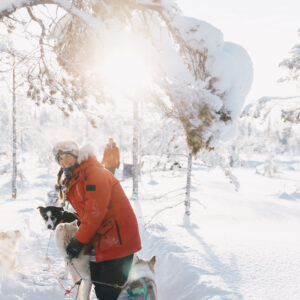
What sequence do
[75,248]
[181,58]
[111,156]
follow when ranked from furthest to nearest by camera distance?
1. [111,156]
2. [181,58]
3. [75,248]

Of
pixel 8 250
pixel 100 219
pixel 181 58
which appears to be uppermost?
pixel 181 58

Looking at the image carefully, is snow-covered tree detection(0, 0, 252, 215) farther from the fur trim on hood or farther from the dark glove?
the dark glove

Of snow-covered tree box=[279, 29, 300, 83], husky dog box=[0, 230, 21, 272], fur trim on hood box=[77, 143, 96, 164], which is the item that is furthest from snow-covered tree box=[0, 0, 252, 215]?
snow-covered tree box=[279, 29, 300, 83]

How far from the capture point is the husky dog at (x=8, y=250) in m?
3.45

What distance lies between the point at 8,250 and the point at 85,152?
2.69 m

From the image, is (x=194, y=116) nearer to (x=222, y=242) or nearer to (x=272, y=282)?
(x=272, y=282)

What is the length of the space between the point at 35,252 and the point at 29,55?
388 cm

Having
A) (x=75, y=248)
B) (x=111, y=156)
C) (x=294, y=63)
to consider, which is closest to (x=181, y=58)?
(x=75, y=248)

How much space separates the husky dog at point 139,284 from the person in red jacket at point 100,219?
0.31 feet

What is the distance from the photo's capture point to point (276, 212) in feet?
33.8

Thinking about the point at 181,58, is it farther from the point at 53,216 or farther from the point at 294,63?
the point at 294,63

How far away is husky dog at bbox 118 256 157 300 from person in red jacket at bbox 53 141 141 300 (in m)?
0.10

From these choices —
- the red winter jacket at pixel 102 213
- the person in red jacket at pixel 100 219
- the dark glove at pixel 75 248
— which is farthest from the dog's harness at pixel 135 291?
the dark glove at pixel 75 248

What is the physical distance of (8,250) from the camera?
3.57m
